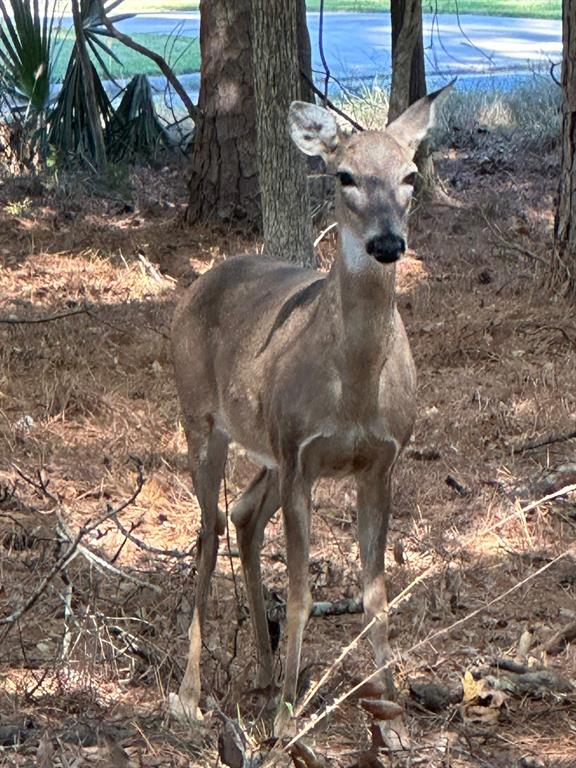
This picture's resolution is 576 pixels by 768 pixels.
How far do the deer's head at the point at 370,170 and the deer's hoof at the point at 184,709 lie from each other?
66.0 inches

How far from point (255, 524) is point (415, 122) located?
176cm

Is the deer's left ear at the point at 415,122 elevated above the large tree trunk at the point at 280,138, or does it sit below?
above

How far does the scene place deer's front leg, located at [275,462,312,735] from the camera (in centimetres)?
486

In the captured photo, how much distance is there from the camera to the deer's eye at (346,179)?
4.63 meters

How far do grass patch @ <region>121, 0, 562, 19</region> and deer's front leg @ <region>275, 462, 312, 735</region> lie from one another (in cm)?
2824

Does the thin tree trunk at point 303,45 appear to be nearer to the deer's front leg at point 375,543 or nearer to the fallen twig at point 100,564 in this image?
the fallen twig at point 100,564

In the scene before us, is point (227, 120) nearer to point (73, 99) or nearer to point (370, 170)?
point (73, 99)

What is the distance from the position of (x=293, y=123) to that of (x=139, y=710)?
6.99 ft

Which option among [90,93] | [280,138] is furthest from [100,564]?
[90,93]

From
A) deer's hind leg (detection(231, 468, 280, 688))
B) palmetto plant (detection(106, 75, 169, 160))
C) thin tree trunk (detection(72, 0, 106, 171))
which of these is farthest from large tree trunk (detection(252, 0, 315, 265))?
palmetto plant (detection(106, 75, 169, 160))

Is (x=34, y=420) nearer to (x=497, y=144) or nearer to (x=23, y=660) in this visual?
(x=23, y=660)

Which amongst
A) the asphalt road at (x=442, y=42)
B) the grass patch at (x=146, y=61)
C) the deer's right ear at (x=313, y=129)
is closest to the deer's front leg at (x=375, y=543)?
the deer's right ear at (x=313, y=129)

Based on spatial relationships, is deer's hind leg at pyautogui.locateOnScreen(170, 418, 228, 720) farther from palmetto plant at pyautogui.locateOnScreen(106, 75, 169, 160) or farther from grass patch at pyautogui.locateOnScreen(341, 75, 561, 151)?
grass patch at pyautogui.locateOnScreen(341, 75, 561, 151)

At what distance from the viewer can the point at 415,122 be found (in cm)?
502
